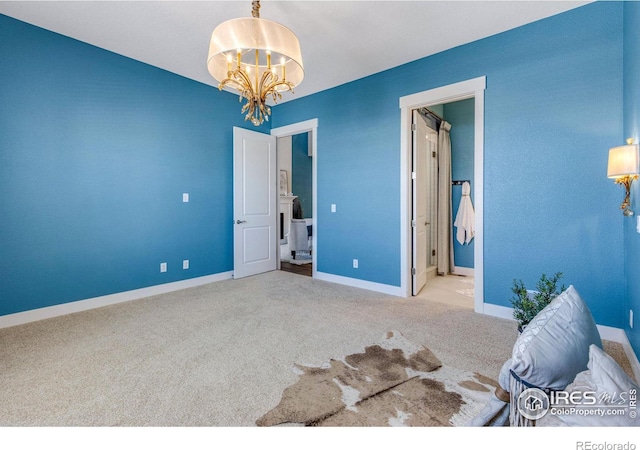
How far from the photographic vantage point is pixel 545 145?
9.25 ft

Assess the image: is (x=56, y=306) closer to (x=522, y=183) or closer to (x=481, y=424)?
(x=481, y=424)

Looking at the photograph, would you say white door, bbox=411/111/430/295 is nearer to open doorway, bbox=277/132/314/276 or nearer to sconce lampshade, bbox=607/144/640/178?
sconce lampshade, bbox=607/144/640/178

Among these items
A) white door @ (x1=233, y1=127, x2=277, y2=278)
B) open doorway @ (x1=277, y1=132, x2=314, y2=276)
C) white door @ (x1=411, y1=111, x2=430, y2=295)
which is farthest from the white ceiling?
open doorway @ (x1=277, y1=132, x2=314, y2=276)

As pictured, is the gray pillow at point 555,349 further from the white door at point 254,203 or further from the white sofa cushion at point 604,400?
the white door at point 254,203

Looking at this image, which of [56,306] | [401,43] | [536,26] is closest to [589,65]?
[536,26]

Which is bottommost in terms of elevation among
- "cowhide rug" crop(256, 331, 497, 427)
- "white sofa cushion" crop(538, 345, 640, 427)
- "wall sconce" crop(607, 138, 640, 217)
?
"cowhide rug" crop(256, 331, 497, 427)

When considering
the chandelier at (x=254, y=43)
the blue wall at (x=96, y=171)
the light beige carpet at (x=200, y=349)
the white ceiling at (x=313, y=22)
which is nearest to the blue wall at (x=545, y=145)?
the white ceiling at (x=313, y=22)

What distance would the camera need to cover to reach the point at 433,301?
3.66m

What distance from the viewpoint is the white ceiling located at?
103 inches

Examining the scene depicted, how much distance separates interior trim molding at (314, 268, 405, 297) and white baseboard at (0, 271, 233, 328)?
1621 mm

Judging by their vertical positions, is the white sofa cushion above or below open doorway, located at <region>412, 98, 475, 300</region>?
below

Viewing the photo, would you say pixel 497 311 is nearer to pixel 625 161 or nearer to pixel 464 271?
pixel 625 161

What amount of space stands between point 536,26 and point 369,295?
10.8 ft

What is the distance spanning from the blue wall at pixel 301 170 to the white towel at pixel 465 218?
473 cm
